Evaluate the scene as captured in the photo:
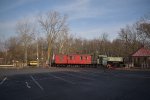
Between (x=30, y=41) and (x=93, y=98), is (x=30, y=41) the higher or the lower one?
the higher one

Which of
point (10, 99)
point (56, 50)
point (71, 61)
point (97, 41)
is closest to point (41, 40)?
point (56, 50)

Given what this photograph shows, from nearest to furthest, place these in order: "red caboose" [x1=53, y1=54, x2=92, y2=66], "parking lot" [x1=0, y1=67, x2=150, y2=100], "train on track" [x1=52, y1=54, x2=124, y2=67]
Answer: "parking lot" [x1=0, y1=67, x2=150, y2=100]
"train on track" [x1=52, y1=54, x2=124, y2=67]
"red caboose" [x1=53, y1=54, x2=92, y2=66]

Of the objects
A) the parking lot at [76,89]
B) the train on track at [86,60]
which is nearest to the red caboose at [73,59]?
the train on track at [86,60]

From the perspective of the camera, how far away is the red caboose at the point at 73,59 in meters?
68.2

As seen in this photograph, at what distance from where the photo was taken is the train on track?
6656cm

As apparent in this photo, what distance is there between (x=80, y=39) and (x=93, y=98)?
128 metres

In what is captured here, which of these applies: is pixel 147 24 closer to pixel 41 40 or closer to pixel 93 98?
pixel 41 40

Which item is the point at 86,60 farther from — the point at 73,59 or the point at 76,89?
the point at 76,89

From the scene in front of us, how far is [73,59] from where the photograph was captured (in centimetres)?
6912

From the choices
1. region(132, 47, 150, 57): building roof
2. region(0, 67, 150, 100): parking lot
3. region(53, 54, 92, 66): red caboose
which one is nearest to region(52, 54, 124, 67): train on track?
region(53, 54, 92, 66): red caboose

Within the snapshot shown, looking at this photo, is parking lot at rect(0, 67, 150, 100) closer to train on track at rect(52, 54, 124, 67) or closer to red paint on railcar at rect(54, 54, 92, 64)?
train on track at rect(52, 54, 124, 67)

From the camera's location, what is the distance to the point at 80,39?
140 m

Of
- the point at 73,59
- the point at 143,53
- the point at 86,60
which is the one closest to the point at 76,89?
the point at 143,53

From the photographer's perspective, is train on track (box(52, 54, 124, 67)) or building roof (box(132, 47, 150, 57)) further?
train on track (box(52, 54, 124, 67))
